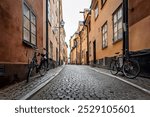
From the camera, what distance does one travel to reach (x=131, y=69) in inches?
303

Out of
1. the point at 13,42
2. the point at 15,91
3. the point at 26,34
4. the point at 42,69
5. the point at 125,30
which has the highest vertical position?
the point at 125,30

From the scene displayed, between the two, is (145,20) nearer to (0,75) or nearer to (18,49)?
(18,49)

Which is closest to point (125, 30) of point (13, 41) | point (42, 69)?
point (42, 69)

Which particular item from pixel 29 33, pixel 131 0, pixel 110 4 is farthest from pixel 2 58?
pixel 110 4

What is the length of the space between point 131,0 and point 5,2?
5.25 metres

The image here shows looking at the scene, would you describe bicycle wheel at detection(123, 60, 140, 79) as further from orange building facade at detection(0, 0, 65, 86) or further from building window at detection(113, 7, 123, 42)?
orange building facade at detection(0, 0, 65, 86)

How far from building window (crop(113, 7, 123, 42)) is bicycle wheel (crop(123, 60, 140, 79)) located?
2.65 metres

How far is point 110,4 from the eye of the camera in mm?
12914

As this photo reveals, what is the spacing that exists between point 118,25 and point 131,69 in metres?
3.91

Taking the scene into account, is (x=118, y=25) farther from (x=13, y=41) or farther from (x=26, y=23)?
(x=13, y=41)

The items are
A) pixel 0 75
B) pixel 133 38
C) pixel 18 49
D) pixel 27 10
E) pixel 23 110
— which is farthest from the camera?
pixel 133 38

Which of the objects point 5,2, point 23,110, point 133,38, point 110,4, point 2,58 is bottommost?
point 23,110

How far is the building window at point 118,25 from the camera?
10.4 meters

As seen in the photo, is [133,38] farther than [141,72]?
Yes
